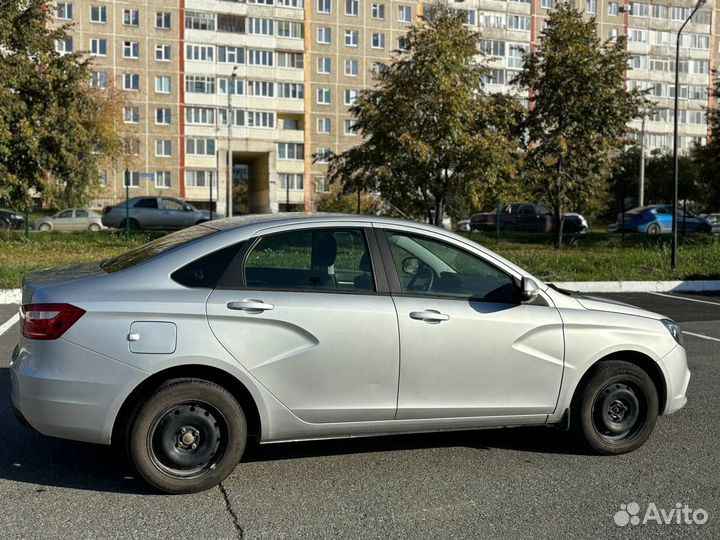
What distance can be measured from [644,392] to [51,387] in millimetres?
3730

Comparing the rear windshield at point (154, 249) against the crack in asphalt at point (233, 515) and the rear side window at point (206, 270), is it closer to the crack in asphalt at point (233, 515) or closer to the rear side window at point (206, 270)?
the rear side window at point (206, 270)

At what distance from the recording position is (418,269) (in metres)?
5.09

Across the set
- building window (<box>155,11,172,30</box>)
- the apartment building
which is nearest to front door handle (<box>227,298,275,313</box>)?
the apartment building

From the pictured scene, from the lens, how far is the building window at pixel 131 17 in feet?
203

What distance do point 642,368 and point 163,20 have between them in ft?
206

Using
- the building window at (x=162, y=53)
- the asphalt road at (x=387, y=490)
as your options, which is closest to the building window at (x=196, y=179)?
the building window at (x=162, y=53)

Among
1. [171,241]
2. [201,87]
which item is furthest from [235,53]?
[171,241]

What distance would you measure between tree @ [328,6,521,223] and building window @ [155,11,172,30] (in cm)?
4437

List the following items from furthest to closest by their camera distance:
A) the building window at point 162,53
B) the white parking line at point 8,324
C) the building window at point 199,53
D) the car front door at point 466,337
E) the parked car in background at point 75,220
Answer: the building window at point 199,53 → the building window at point 162,53 → the parked car in background at point 75,220 → the white parking line at point 8,324 → the car front door at point 466,337

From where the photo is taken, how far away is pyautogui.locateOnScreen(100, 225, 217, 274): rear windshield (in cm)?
483

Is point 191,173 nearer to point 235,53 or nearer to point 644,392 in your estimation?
point 235,53

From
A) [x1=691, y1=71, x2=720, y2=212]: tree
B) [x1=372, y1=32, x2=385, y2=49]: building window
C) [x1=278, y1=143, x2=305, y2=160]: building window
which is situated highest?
[x1=372, y1=32, x2=385, y2=49]: building window

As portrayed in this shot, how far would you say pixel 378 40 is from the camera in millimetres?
69125

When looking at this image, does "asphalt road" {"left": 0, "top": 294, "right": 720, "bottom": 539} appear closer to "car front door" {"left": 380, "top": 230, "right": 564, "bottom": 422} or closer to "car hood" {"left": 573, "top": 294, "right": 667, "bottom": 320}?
"car front door" {"left": 380, "top": 230, "right": 564, "bottom": 422}
